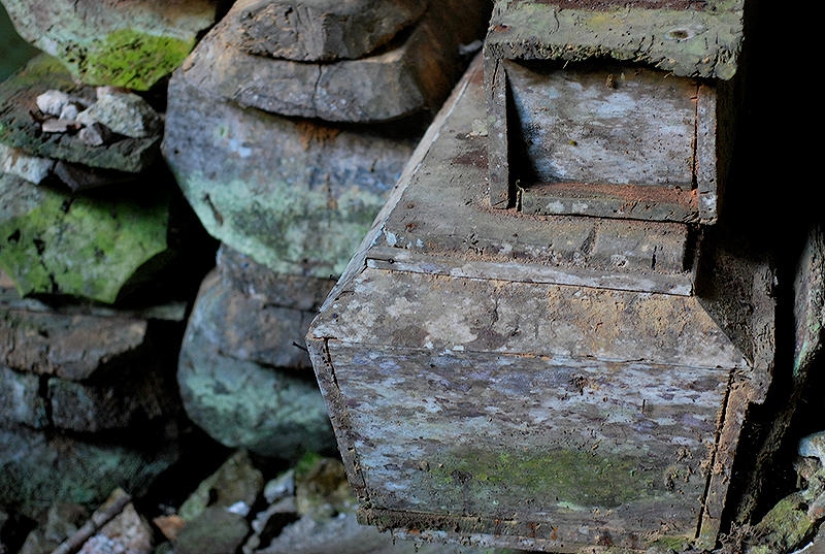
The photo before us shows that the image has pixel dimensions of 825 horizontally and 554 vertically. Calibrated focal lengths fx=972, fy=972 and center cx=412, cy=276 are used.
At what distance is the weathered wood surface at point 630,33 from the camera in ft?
4.88

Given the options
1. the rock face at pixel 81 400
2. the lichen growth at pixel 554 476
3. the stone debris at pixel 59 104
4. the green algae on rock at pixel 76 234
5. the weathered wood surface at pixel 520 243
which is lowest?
the rock face at pixel 81 400

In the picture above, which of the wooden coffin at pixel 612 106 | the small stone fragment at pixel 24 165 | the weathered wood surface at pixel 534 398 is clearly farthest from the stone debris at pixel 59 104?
the wooden coffin at pixel 612 106

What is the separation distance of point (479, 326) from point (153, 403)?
1827mm

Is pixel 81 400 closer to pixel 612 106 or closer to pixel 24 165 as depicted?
pixel 24 165

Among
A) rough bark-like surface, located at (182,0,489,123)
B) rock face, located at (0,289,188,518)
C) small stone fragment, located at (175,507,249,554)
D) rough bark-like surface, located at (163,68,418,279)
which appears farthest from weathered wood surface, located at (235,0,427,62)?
small stone fragment, located at (175,507,249,554)

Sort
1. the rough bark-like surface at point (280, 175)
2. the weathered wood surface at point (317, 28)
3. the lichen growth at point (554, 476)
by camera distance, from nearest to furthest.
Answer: the lichen growth at point (554, 476)
the weathered wood surface at point (317, 28)
the rough bark-like surface at point (280, 175)

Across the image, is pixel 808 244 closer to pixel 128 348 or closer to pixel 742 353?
pixel 742 353

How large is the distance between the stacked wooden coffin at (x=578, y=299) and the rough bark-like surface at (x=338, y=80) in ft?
2.04

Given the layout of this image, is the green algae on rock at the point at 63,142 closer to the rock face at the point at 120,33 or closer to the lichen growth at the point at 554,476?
the rock face at the point at 120,33

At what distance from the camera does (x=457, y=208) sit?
71.0 inches

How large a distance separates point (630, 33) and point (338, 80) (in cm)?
106

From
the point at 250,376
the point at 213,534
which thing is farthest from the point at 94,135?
the point at 213,534

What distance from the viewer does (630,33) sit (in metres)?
1.52

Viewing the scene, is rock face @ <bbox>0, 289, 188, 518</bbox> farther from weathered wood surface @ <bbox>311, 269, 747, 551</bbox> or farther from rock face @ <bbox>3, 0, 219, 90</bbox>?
weathered wood surface @ <bbox>311, 269, 747, 551</bbox>
